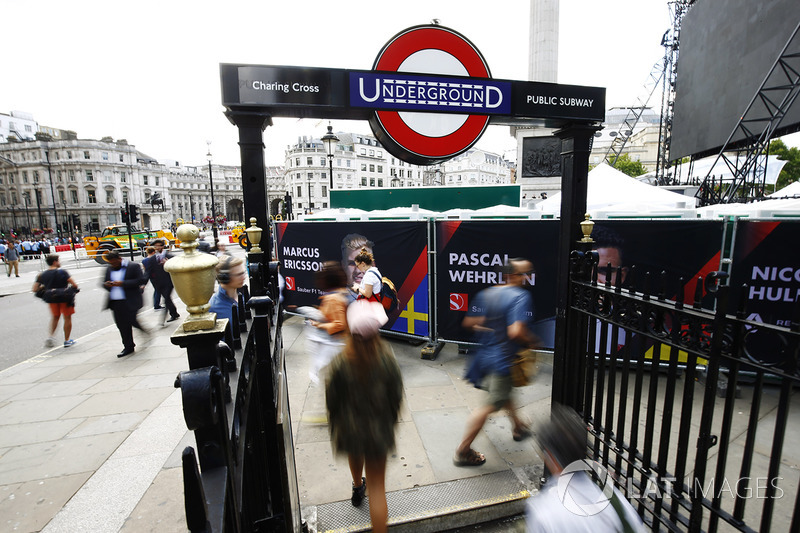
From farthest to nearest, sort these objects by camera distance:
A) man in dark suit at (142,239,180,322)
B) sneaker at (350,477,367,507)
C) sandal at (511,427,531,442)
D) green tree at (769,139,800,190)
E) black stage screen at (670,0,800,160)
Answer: green tree at (769,139,800,190) → black stage screen at (670,0,800,160) → man in dark suit at (142,239,180,322) → sandal at (511,427,531,442) → sneaker at (350,477,367,507)

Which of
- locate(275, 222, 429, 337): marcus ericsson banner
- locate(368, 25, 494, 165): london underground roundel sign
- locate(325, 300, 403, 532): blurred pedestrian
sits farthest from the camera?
locate(275, 222, 429, 337): marcus ericsson banner

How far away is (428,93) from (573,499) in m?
2.29

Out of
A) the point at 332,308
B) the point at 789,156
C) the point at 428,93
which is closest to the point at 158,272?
the point at 332,308

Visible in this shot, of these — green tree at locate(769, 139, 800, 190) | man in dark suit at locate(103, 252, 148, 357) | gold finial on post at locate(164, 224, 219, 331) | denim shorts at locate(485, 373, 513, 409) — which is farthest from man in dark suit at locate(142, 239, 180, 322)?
green tree at locate(769, 139, 800, 190)

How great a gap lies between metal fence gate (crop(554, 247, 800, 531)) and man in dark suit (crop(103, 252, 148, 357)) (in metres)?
7.31

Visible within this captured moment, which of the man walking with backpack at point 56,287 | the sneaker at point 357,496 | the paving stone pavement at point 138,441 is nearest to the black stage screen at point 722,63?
the paving stone pavement at point 138,441

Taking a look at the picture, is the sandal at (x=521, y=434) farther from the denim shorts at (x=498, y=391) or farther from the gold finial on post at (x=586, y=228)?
the gold finial on post at (x=586, y=228)

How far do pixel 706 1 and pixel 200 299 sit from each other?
28.7 meters

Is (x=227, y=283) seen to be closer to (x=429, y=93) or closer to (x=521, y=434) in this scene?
(x=429, y=93)

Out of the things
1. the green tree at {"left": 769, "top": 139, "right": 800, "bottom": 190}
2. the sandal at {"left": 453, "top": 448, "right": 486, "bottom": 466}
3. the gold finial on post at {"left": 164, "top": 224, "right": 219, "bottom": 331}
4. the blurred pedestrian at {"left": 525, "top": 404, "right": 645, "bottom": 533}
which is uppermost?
the green tree at {"left": 769, "top": 139, "right": 800, "bottom": 190}

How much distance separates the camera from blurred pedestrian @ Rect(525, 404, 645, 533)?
149cm

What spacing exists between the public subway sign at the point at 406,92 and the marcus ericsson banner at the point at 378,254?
377cm

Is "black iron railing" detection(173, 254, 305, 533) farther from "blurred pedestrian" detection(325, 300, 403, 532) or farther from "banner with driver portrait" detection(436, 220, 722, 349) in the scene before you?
"banner with driver portrait" detection(436, 220, 722, 349)

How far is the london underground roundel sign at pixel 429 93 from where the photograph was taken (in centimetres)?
237
